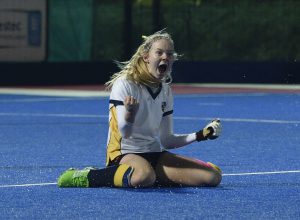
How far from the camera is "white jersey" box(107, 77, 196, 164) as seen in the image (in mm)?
10148

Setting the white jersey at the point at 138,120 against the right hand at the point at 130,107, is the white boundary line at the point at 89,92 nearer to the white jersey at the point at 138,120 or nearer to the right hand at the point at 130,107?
the white jersey at the point at 138,120

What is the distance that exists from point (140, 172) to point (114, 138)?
0.50 metres

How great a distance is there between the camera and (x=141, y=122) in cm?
1017

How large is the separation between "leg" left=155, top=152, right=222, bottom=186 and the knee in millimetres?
296

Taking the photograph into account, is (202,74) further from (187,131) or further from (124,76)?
(124,76)

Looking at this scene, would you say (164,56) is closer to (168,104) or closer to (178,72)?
(168,104)

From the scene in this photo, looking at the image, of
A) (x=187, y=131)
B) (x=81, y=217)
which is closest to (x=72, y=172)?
(x=81, y=217)

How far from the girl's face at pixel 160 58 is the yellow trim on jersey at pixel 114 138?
48 cm

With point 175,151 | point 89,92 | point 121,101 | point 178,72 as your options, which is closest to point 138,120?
point 121,101

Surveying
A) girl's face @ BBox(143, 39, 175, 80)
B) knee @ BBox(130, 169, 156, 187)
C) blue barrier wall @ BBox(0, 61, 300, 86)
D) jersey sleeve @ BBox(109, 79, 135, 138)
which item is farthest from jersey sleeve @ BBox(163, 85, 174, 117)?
blue barrier wall @ BBox(0, 61, 300, 86)

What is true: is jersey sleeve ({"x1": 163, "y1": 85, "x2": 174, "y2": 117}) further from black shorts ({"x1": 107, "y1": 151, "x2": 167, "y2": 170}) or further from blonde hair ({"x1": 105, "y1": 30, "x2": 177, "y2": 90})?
black shorts ({"x1": 107, "y1": 151, "x2": 167, "y2": 170})

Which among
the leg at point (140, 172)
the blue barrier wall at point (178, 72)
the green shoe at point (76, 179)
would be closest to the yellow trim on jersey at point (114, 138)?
the leg at point (140, 172)

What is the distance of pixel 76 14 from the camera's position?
34062 millimetres

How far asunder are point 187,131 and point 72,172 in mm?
7385
